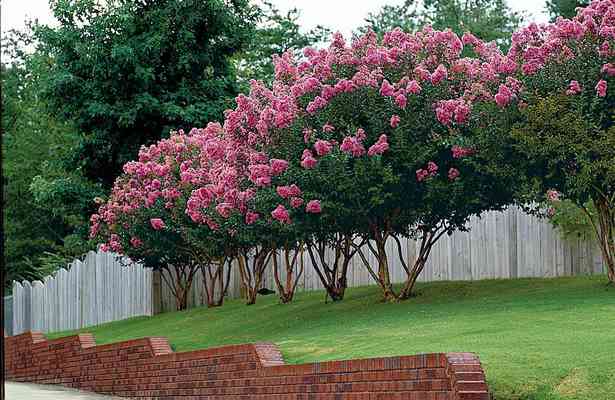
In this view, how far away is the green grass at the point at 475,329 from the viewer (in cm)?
938

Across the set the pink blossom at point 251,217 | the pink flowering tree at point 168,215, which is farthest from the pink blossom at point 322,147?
the pink flowering tree at point 168,215

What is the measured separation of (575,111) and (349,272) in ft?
33.1

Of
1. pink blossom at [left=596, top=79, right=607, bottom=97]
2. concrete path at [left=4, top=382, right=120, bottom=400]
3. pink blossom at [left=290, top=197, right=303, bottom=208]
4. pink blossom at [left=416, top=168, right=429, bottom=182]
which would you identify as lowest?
concrete path at [left=4, top=382, right=120, bottom=400]

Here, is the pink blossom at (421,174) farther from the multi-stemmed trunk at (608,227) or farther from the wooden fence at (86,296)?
the wooden fence at (86,296)

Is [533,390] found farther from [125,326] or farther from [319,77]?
[125,326]

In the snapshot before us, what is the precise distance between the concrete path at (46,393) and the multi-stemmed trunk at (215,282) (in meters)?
5.40

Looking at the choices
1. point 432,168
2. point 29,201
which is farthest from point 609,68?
point 29,201

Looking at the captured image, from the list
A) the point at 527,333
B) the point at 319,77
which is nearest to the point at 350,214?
the point at 319,77

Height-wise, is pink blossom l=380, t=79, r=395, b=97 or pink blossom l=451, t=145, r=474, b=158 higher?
pink blossom l=380, t=79, r=395, b=97

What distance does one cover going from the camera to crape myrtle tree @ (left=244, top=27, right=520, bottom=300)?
53.6 ft

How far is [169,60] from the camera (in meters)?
34.5

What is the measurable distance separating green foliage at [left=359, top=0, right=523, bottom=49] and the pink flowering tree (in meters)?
23.7

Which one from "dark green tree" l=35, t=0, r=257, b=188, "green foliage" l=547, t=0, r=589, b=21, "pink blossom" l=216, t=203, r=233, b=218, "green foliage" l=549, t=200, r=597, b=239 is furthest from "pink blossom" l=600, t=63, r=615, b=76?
"green foliage" l=547, t=0, r=589, b=21

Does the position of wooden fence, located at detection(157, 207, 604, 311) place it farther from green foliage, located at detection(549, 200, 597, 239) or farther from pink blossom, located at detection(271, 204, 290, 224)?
pink blossom, located at detection(271, 204, 290, 224)
